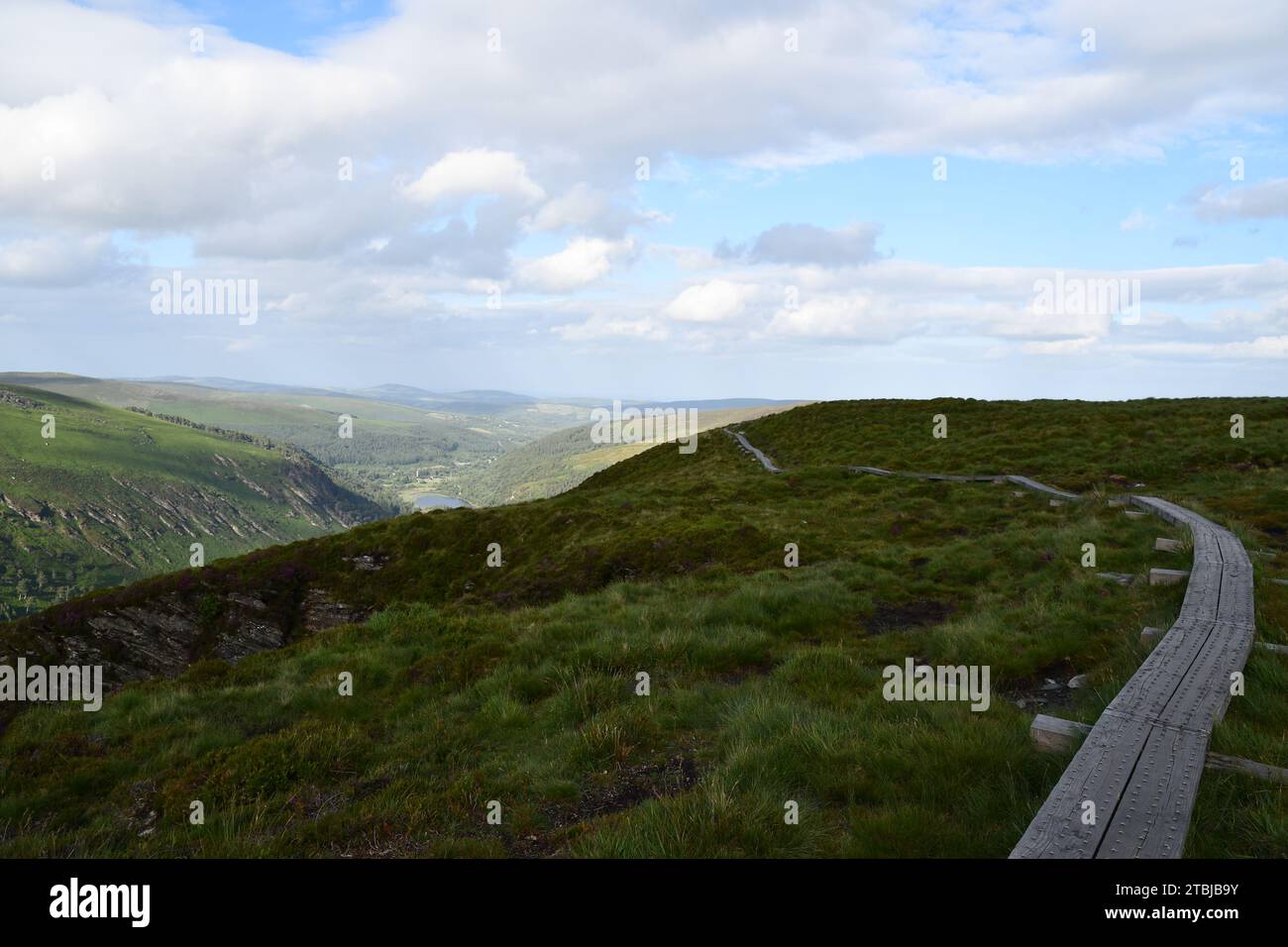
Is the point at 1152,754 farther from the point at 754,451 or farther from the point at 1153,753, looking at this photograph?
the point at 754,451

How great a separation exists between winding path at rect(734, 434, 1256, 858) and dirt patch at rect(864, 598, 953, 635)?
4.35 metres

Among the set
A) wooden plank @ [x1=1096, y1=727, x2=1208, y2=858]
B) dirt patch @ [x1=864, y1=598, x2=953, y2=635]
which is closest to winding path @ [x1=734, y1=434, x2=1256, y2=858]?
wooden plank @ [x1=1096, y1=727, x2=1208, y2=858]

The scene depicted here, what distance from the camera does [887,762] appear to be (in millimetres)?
5766

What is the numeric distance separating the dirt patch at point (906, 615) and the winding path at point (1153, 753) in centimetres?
435

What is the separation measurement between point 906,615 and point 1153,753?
7.97 m

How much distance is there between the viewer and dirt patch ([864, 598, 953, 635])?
11945 mm

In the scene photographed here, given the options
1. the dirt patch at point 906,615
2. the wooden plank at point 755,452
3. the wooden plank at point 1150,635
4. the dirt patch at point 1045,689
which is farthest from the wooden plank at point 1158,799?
the wooden plank at point 755,452

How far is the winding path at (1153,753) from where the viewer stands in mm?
3955

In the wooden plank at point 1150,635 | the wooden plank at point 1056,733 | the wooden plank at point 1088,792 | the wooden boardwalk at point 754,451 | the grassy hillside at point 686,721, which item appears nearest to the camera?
the wooden plank at point 1088,792

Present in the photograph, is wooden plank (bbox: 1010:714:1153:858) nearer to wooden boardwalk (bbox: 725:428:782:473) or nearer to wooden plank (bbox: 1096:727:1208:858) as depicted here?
wooden plank (bbox: 1096:727:1208:858)

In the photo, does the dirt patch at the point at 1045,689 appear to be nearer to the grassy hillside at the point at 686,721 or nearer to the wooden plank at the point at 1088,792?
the grassy hillside at the point at 686,721

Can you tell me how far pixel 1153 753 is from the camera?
486cm

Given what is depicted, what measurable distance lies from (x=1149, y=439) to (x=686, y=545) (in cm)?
2664
